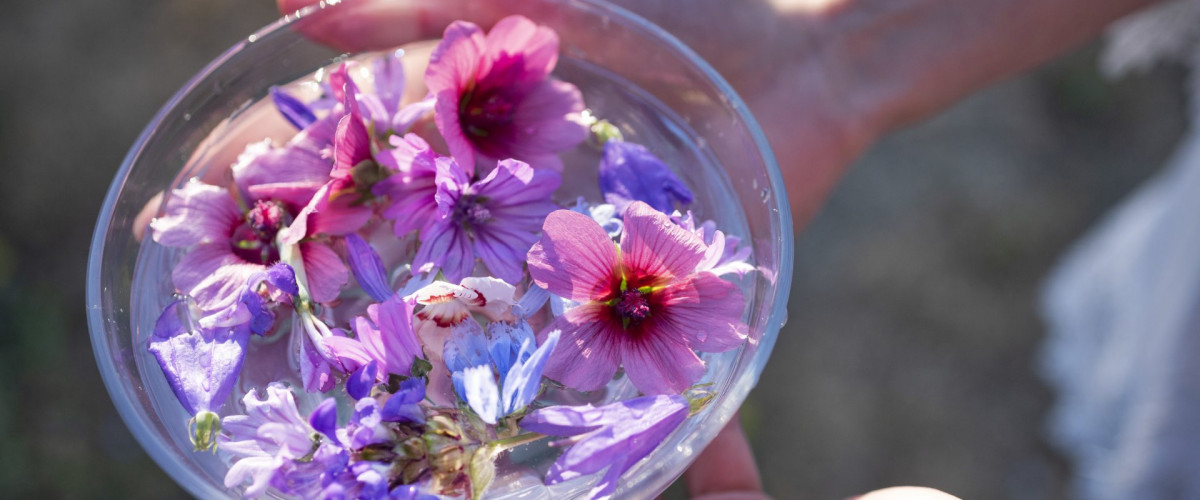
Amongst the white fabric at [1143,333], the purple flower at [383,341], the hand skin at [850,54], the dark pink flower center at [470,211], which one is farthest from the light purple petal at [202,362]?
the white fabric at [1143,333]

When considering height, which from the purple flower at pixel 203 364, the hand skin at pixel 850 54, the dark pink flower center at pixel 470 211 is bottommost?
the purple flower at pixel 203 364

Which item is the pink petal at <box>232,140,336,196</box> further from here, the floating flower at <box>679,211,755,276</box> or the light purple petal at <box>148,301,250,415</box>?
the floating flower at <box>679,211,755,276</box>

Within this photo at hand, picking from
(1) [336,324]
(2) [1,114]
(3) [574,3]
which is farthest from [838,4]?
(2) [1,114]

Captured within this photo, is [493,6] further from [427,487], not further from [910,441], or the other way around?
[910,441]

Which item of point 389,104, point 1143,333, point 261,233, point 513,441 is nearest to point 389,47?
point 389,104

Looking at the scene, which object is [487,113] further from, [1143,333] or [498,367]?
[1143,333]

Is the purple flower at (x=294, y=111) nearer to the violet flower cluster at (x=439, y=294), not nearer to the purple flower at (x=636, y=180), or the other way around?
the violet flower cluster at (x=439, y=294)
